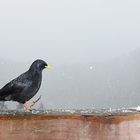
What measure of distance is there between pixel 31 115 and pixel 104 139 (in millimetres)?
1122

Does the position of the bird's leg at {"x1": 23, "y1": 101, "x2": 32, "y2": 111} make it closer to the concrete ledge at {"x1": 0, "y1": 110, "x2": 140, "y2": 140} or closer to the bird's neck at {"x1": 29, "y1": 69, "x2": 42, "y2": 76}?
the bird's neck at {"x1": 29, "y1": 69, "x2": 42, "y2": 76}

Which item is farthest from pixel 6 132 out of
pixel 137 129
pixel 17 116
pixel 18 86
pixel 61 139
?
pixel 18 86

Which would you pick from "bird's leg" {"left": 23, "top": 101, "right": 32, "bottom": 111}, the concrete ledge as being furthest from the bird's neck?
the concrete ledge

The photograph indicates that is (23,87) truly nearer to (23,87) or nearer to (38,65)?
(23,87)

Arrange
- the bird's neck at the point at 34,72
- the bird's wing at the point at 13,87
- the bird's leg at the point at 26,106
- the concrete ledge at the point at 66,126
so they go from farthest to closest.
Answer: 1. the bird's neck at the point at 34,72
2. the bird's wing at the point at 13,87
3. the bird's leg at the point at 26,106
4. the concrete ledge at the point at 66,126

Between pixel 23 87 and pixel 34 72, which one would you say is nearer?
pixel 23 87

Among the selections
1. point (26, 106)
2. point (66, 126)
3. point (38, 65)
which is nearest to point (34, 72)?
point (38, 65)

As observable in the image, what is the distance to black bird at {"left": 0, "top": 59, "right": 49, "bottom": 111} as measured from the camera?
804 centimetres

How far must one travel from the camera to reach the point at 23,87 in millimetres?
8086

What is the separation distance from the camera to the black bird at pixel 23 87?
8.04m

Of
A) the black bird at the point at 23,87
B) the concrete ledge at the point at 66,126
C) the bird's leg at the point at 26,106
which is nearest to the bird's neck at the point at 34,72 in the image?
the black bird at the point at 23,87

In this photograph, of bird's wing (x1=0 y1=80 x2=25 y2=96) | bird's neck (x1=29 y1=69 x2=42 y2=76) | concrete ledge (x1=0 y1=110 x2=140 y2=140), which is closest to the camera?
concrete ledge (x1=0 y1=110 x2=140 y2=140)

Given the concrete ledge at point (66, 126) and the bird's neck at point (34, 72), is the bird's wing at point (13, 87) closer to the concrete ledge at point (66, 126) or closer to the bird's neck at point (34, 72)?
the bird's neck at point (34, 72)

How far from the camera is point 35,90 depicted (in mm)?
8164
